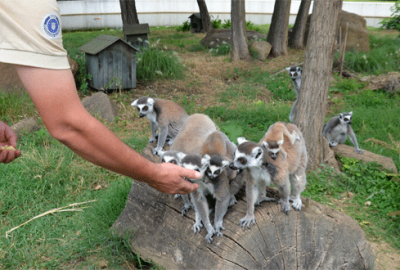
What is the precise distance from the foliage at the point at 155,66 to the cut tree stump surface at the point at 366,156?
16.3 feet

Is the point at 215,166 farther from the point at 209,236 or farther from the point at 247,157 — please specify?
the point at 209,236

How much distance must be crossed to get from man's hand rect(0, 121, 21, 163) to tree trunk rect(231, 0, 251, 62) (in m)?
9.23

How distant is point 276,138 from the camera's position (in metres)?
2.81

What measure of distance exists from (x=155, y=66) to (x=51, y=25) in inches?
318

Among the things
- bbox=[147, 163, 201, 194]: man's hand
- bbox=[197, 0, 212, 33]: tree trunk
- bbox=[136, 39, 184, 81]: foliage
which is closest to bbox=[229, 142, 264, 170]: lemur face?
bbox=[147, 163, 201, 194]: man's hand

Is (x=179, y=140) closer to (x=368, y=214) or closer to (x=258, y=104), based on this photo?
(x=368, y=214)

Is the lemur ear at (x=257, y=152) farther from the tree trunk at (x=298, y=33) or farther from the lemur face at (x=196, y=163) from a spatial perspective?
the tree trunk at (x=298, y=33)

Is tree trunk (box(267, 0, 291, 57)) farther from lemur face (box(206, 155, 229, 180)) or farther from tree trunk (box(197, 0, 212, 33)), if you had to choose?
lemur face (box(206, 155, 229, 180))

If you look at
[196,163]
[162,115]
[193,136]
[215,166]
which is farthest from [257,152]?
[162,115]

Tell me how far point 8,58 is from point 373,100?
8.07 metres

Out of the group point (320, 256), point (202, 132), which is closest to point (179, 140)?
point (202, 132)

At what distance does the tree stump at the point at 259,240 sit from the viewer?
249 centimetres

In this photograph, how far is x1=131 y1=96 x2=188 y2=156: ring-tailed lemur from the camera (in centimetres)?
407

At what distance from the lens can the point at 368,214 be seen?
14.0 feet
